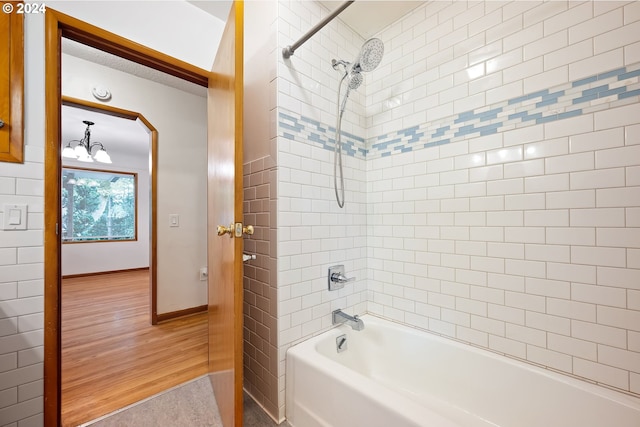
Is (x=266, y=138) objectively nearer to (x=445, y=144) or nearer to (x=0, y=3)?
(x=445, y=144)

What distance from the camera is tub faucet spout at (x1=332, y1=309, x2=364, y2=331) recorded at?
1476 mm

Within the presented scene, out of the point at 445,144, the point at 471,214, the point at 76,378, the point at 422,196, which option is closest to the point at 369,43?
the point at 445,144

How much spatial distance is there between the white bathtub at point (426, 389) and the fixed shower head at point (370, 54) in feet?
5.05

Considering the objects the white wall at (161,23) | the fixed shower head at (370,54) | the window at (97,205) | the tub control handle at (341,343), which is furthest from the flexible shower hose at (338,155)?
the window at (97,205)

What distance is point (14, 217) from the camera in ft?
3.60

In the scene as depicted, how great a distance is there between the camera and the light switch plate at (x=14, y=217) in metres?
1.08

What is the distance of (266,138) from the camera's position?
4.59ft

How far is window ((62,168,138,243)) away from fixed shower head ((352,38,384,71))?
584cm

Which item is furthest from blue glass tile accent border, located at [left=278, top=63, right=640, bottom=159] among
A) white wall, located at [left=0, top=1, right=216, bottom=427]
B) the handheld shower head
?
white wall, located at [left=0, top=1, right=216, bottom=427]

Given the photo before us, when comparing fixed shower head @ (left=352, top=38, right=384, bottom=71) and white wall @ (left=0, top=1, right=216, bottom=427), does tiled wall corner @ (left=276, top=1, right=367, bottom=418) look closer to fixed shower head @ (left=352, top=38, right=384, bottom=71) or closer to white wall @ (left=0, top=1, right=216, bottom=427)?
fixed shower head @ (left=352, top=38, right=384, bottom=71)

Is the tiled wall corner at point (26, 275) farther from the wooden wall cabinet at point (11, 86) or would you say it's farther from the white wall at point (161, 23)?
the white wall at point (161, 23)

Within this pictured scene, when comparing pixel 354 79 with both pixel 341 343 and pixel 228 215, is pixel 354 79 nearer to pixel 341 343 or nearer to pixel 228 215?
pixel 228 215

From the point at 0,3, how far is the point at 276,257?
1635mm

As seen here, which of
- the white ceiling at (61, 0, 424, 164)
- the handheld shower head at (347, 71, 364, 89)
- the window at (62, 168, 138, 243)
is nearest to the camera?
the handheld shower head at (347, 71, 364, 89)
